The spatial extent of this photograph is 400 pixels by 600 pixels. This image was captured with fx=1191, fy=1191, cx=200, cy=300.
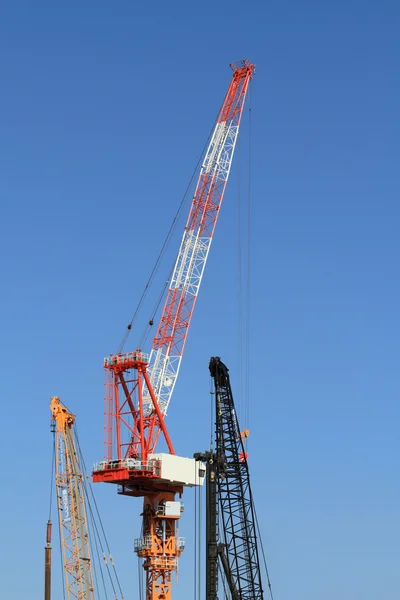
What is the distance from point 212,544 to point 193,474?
3079cm

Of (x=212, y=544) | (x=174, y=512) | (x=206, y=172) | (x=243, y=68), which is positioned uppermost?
(x=243, y=68)

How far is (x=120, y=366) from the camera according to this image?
157000 mm

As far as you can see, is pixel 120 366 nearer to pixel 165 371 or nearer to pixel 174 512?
pixel 165 371

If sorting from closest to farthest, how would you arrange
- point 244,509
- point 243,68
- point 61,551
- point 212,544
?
point 212,544 < point 244,509 < point 61,551 < point 243,68

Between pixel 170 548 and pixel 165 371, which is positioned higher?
pixel 165 371

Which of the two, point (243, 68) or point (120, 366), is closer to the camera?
point (120, 366)

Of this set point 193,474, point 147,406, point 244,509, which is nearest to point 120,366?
point 147,406

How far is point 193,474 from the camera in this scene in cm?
15788

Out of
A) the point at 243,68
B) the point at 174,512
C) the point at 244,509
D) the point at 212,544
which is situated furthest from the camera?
the point at 243,68

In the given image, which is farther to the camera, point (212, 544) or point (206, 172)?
point (206, 172)

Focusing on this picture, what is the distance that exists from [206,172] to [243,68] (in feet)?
53.7

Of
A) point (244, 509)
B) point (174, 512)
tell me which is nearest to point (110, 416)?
point (174, 512)

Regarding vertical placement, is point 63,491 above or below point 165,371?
below

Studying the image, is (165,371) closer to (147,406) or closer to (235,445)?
(147,406)
